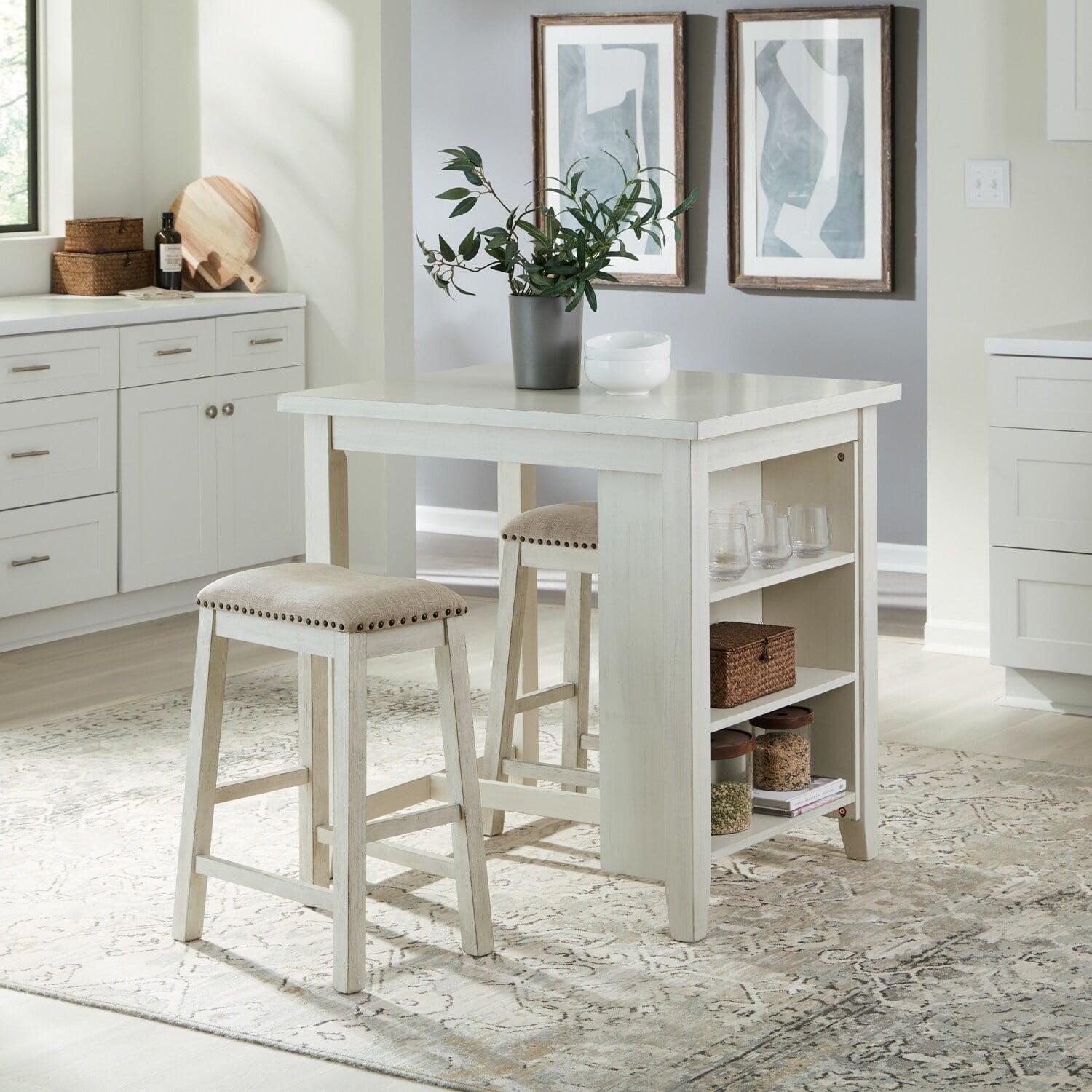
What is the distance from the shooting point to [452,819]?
9.48 feet

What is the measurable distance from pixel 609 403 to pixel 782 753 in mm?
693

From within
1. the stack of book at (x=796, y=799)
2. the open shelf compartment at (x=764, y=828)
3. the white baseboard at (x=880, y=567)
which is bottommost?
the open shelf compartment at (x=764, y=828)

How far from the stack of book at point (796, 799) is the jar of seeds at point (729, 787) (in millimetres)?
101

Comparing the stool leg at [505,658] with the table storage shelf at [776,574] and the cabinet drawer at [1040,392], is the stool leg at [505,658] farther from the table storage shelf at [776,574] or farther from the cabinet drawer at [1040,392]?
the cabinet drawer at [1040,392]

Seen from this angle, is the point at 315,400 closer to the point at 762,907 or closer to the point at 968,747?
the point at 762,907

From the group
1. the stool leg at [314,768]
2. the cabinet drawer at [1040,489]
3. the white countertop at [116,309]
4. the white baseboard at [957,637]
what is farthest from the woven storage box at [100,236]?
the stool leg at [314,768]

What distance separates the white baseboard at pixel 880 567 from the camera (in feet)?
19.3

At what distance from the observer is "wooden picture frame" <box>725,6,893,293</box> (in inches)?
239

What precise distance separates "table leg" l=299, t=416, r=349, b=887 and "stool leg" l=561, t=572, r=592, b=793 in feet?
1.88

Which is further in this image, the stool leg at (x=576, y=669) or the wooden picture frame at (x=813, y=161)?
the wooden picture frame at (x=813, y=161)

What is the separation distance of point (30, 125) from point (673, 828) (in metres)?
3.89

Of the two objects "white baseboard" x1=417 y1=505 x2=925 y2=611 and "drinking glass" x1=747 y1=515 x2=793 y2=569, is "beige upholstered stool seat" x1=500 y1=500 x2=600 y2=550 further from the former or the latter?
"white baseboard" x1=417 y1=505 x2=925 y2=611

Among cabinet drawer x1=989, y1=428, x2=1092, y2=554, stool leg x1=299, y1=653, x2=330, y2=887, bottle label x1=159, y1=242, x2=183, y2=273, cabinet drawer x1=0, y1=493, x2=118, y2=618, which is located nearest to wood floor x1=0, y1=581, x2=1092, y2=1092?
cabinet drawer x1=0, y1=493, x2=118, y2=618

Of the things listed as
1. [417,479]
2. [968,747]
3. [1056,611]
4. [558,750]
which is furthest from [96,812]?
[417,479]
